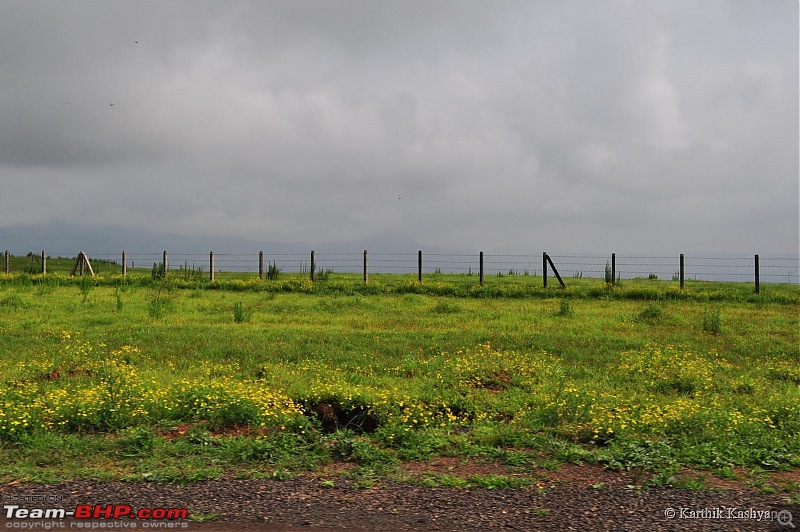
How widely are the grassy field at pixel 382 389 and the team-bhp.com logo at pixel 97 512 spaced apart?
954 millimetres

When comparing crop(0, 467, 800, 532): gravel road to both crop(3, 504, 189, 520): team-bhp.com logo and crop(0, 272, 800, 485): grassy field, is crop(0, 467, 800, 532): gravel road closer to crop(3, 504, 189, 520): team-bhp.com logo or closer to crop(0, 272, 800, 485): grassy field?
crop(3, 504, 189, 520): team-bhp.com logo

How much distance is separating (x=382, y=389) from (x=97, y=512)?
→ 603 centimetres

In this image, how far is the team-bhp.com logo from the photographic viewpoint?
626cm

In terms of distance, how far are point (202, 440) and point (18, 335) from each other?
1133 cm

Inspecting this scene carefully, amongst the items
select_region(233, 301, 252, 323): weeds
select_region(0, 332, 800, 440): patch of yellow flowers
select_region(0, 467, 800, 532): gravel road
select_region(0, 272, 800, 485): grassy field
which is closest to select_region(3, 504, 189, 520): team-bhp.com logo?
select_region(0, 467, 800, 532): gravel road

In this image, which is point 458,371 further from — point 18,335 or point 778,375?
point 18,335

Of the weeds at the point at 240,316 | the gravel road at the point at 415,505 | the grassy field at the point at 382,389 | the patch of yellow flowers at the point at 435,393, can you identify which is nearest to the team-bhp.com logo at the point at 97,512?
the gravel road at the point at 415,505

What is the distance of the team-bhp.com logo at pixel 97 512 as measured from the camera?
6.26m

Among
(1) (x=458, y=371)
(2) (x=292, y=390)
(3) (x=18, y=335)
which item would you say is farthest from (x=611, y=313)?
(3) (x=18, y=335)

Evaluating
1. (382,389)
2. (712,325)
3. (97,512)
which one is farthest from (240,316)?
(97,512)

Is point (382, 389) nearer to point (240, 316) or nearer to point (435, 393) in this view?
point (435, 393)

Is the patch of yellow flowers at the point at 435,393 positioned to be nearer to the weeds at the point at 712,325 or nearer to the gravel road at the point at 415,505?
the gravel road at the point at 415,505

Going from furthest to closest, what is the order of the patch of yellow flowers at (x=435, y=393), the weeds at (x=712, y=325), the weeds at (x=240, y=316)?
the weeds at (x=240, y=316) → the weeds at (x=712, y=325) → the patch of yellow flowers at (x=435, y=393)

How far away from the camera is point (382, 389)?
11.8 m
